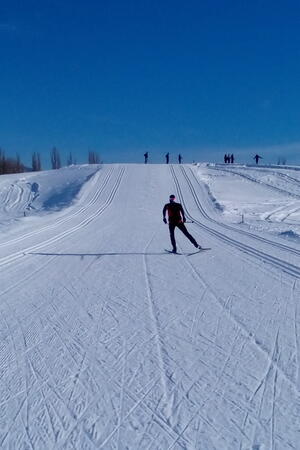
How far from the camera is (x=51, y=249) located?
15.5 m

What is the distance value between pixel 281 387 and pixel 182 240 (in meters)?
13.0

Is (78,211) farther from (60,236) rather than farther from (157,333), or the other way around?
(157,333)

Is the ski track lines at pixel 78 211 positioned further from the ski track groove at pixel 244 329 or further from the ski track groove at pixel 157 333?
the ski track groove at pixel 244 329

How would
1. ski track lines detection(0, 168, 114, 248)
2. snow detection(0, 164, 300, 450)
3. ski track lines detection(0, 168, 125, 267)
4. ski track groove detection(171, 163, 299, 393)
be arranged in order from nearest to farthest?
snow detection(0, 164, 300, 450), ski track groove detection(171, 163, 299, 393), ski track lines detection(0, 168, 125, 267), ski track lines detection(0, 168, 114, 248)

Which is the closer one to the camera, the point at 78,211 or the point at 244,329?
the point at 244,329

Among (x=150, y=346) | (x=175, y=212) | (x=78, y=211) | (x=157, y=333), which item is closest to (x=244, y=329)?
(x=157, y=333)

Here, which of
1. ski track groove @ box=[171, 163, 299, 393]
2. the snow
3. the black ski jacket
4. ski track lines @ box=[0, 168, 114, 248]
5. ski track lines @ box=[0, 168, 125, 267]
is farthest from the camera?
ski track lines @ box=[0, 168, 114, 248]

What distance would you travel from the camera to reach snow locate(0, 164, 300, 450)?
4.00 meters

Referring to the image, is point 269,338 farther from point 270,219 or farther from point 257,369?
point 270,219

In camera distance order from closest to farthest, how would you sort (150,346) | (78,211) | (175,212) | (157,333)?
1. (150,346)
2. (157,333)
3. (175,212)
4. (78,211)

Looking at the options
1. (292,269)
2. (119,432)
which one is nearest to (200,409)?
(119,432)

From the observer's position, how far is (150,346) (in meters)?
5.86

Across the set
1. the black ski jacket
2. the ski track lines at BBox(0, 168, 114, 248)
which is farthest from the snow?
the ski track lines at BBox(0, 168, 114, 248)

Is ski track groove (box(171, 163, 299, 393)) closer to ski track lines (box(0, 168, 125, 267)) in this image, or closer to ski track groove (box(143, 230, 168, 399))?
ski track groove (box(143, 230, 168, 399))
